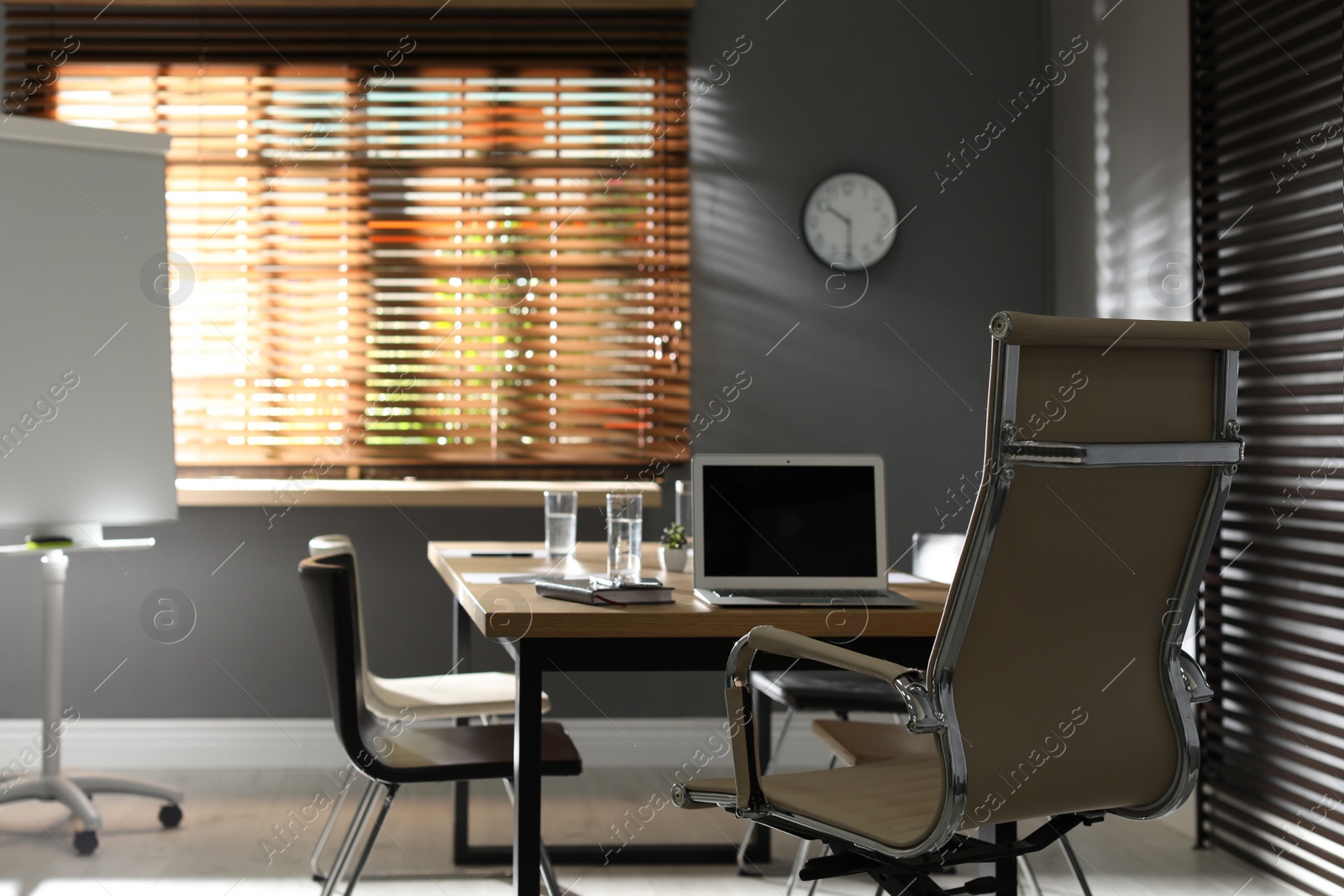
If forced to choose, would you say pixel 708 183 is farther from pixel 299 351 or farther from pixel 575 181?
pixel 299 351

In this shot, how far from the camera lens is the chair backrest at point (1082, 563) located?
129cm

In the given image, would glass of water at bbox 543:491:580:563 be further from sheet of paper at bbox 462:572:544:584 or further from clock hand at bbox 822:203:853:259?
clock hand at bbox 822:203:853:259

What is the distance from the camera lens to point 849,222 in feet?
12.6

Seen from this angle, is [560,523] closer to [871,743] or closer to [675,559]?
[675,559]

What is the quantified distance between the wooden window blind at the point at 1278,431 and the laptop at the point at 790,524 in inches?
45.3

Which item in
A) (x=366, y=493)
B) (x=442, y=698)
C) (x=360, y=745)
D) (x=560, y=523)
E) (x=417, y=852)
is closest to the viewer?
(x=360, y=745)

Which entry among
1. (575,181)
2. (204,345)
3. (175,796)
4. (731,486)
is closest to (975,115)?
(575,181)

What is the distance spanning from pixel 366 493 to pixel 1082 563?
8.61 feet

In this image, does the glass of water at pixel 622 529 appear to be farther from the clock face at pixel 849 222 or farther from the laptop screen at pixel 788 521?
the clock face at pixel 849 222

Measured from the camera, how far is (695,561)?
6.84ft

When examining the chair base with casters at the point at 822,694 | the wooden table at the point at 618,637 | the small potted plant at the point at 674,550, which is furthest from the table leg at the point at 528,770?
the chair base with casters at the point at 822,694

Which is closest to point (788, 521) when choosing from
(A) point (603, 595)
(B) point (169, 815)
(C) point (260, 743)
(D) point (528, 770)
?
(A) point (603, 595)

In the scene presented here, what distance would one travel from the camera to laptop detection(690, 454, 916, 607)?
2.09 meters

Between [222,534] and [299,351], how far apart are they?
63cm
